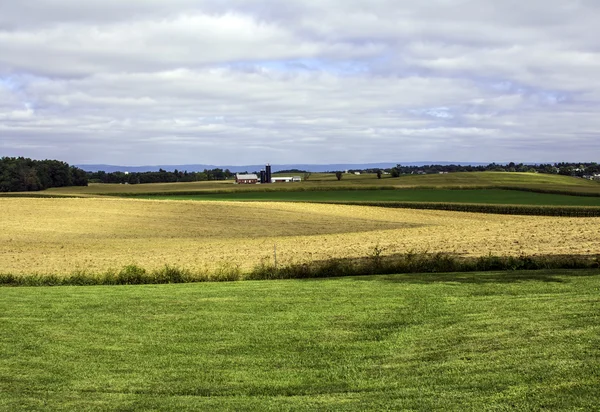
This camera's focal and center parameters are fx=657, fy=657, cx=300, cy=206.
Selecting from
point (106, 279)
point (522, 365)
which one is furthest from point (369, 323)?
point (106, 279)

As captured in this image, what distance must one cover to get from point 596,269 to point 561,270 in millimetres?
878

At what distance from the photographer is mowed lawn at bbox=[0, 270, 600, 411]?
308 inches

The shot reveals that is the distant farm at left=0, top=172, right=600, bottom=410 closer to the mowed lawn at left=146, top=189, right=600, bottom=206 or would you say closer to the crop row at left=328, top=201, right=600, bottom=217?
the crop row at left=328, top=201, right=600, bottom=217

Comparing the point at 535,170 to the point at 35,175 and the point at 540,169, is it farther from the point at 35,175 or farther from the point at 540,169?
the point at 35,175

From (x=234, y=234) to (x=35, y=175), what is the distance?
73.1 metres

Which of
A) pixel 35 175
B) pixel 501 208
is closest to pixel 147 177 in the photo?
pixel 35 175

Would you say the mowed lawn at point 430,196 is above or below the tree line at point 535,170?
below

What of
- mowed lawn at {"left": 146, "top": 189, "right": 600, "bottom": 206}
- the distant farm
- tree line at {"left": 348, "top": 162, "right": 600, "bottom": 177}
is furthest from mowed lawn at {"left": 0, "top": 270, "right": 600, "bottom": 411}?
tree line at {"left": 348, "top": 162, "right": 600, "bottom": 177}

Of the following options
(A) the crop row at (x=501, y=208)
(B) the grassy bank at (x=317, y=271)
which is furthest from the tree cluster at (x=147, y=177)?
(B) the grassy bank at (x=317, y=271)

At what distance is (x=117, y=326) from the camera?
1245cm

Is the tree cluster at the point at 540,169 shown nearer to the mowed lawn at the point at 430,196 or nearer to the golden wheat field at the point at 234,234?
the mowed lawn at the point at 430,196

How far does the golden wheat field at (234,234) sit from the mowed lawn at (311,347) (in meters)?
8.05

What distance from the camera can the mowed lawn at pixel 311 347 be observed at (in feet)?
25.7

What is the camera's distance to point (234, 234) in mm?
40375
